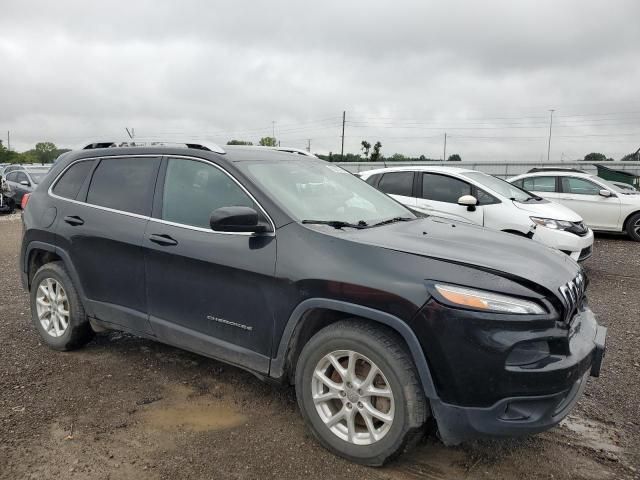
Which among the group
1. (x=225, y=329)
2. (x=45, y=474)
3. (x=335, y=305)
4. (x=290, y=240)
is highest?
(x=290, y=240)

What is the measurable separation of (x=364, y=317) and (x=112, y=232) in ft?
7.04

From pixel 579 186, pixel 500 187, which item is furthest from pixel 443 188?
pixel 579 186

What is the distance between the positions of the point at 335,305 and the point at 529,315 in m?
0.97

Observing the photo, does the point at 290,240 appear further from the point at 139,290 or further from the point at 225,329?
the point at 139,290

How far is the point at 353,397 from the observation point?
285cm

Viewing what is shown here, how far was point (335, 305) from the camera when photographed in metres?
2.82

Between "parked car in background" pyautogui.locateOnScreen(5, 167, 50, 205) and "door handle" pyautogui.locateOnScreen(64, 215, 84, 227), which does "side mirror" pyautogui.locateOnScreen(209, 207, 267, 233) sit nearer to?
"door handle" pyautogui.locateOnScreen(64, 215, 84, 227)

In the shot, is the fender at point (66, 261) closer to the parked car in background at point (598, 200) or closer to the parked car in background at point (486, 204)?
→ the parked car in background at point (486, 204)

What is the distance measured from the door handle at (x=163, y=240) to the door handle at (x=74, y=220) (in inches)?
34.5

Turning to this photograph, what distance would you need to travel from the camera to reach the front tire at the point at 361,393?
2660 millimetres

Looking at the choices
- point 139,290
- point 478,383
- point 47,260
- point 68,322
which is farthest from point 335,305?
point 47,260

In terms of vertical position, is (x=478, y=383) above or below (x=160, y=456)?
above

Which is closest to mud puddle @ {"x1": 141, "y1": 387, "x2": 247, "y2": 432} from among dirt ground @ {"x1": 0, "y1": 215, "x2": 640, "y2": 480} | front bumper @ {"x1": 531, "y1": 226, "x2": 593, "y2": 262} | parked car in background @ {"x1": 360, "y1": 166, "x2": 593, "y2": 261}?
dirt ground @ {"x1": 0, "y1": 215, "x2": 640, "y2": 480}

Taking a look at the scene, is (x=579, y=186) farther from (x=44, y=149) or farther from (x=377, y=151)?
(x=44, y=149)
